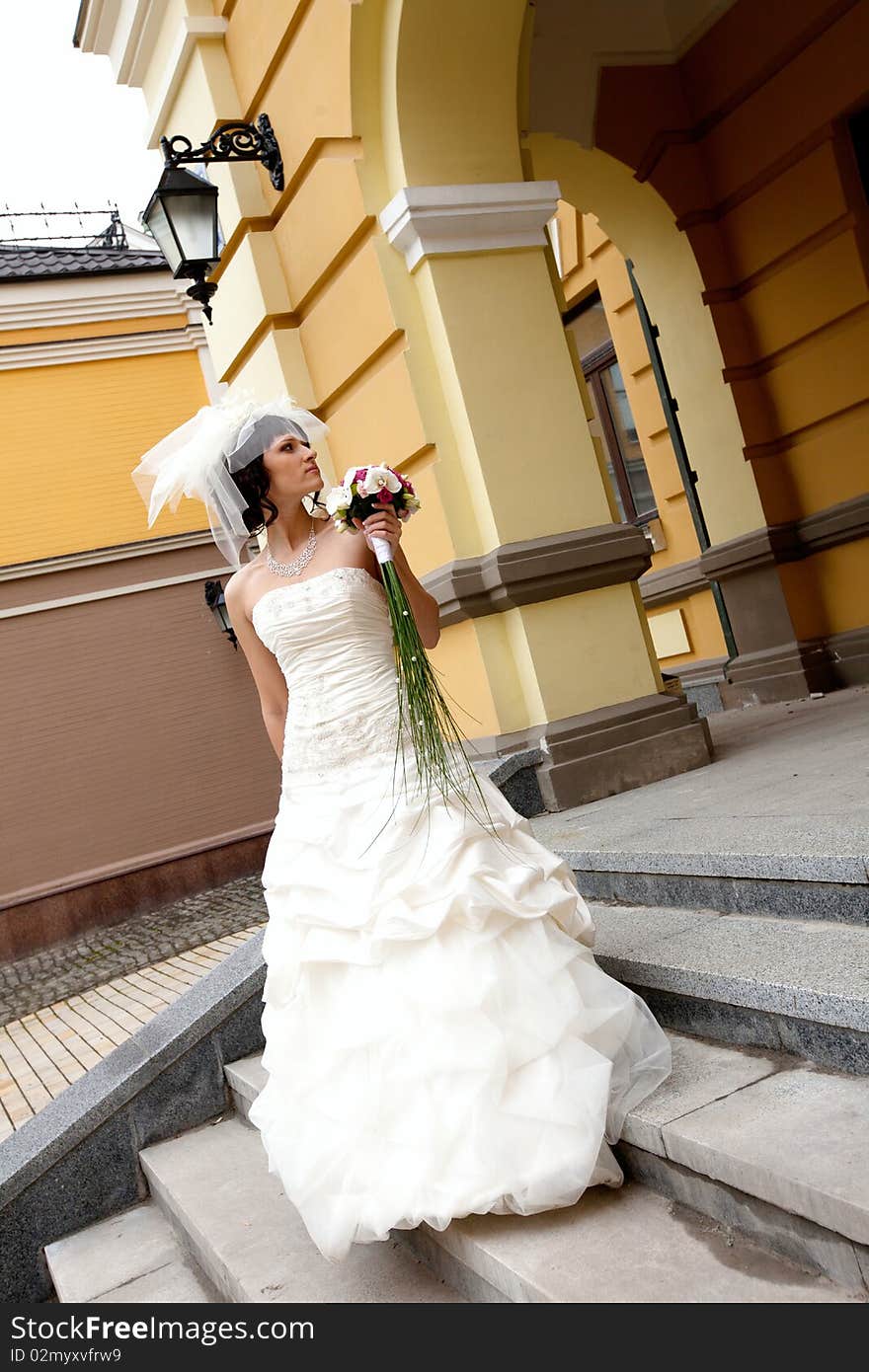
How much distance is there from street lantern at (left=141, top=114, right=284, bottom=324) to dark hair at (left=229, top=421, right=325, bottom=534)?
331cm

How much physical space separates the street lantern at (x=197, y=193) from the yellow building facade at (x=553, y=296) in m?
0.16

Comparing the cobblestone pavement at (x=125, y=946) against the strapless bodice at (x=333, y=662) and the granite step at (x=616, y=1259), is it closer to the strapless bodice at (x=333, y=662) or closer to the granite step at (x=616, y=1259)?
the strapless bodice at (x=333, y=662)

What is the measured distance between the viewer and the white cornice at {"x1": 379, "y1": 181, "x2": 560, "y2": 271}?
5605 mm

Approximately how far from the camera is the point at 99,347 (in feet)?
49.4

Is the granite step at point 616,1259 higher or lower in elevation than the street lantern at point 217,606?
lower

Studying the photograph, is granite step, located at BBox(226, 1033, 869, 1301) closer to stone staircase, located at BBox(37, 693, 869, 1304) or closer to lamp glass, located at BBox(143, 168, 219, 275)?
stone staircase, located at BBox(37, 693, 869, 1304)

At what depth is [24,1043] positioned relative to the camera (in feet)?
26.1

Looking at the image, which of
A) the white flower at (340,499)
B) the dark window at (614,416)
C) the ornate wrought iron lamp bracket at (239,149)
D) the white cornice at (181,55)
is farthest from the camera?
the dark window at (614,416)

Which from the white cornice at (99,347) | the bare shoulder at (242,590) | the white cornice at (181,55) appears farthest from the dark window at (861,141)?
the white cornice at (99,347)

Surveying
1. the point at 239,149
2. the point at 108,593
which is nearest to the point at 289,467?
the point at 239,149

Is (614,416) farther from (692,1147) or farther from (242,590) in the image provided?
(692,1147)

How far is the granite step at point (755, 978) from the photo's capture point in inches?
101

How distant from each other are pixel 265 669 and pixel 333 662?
15.1 inches
